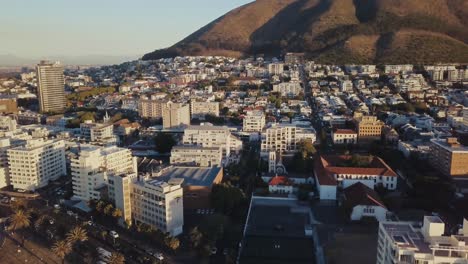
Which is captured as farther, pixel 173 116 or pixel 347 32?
pixel 347 32

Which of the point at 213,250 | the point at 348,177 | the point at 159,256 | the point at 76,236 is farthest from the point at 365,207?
the point at 76,236

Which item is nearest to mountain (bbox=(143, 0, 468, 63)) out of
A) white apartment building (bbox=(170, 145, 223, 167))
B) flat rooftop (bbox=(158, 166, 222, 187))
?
white apartment building (bbox=(170, 145, 223, 167))

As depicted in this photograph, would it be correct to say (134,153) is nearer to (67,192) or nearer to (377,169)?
(67,192)

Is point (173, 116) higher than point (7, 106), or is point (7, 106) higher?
point (7, 106)

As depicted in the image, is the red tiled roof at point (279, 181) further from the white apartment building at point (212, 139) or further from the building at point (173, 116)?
the building at point (173, 116)

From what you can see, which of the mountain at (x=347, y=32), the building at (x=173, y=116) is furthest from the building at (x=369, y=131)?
the mountain at (x=347, y=32)

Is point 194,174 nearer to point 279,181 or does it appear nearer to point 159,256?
point 279,181
